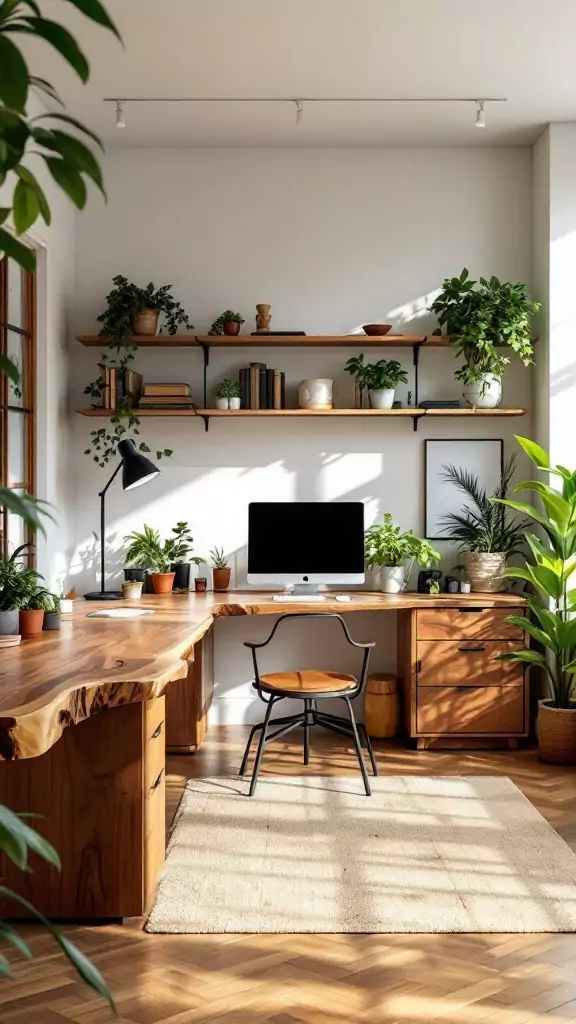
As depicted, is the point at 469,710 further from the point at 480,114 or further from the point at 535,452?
the point at 480,114

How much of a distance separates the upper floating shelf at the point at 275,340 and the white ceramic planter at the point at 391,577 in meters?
1.13

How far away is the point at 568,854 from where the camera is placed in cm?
340

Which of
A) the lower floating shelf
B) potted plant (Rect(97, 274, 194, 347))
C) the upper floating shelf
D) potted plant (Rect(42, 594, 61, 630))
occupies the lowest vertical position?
potted plant (Rect(42, 594, 61, 630))

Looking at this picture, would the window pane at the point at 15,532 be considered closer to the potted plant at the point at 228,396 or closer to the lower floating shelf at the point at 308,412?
the lower floating shelf at the point at 308,412

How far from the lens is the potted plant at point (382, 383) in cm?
503

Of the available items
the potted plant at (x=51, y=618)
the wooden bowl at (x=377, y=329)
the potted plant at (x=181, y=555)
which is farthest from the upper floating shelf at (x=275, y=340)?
the potted plant at (x=51, y=618)

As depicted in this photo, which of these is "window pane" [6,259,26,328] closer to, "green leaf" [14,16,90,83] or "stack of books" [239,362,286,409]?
"stack of books" [239,362,286,409]

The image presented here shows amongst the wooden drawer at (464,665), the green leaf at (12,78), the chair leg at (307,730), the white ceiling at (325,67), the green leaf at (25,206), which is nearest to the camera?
the green leaf at (12,78)

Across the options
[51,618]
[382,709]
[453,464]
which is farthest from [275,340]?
[51,618]

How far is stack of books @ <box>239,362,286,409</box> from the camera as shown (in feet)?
16.6

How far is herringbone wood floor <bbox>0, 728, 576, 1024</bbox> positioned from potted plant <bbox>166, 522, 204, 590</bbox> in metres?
2.42

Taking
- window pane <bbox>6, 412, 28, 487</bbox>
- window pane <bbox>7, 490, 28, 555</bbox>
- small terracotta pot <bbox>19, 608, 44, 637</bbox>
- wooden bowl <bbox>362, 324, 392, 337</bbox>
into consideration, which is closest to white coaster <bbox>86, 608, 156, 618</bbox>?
window pane <bbox>7, 490, 28, 555</bbox>

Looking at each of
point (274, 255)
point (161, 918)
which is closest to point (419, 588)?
point (274, 255)

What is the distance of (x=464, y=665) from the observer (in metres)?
4.81
